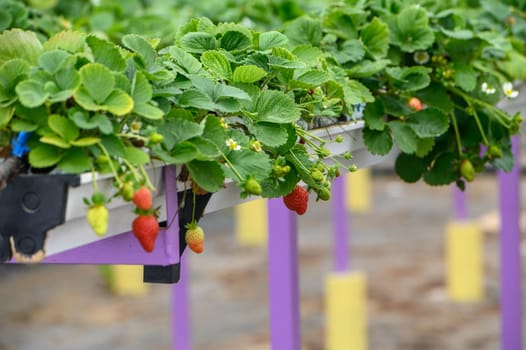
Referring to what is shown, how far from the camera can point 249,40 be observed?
1915 millimetres

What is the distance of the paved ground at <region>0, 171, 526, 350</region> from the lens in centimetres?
657

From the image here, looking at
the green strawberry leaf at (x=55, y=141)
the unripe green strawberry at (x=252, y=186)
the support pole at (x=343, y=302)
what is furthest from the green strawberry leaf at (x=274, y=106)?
A: the support pole at (x=343, y=302)

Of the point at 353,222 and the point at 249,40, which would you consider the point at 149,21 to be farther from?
the point at 353,222

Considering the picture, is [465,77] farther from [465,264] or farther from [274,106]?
[465,264]

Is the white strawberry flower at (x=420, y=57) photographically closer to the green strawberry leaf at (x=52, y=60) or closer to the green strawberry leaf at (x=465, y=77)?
the green strawberry leaf at (x=465, y=77)

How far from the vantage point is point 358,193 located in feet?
34.6

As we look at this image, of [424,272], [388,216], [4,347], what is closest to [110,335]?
[4,347]

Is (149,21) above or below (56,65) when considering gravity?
above

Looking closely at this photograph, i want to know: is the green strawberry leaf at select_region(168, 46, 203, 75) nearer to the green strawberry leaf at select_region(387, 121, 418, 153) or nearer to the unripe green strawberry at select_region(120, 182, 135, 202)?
the unripe green strawberry at select_region(120, 182, 135, 202)

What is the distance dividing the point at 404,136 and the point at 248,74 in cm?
63

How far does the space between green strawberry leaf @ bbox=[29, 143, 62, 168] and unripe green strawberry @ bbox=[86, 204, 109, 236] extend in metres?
0.09

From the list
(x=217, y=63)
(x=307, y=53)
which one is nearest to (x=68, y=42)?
(x=217, y=63)

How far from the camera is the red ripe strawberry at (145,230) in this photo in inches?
57.4

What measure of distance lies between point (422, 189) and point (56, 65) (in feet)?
34.6
